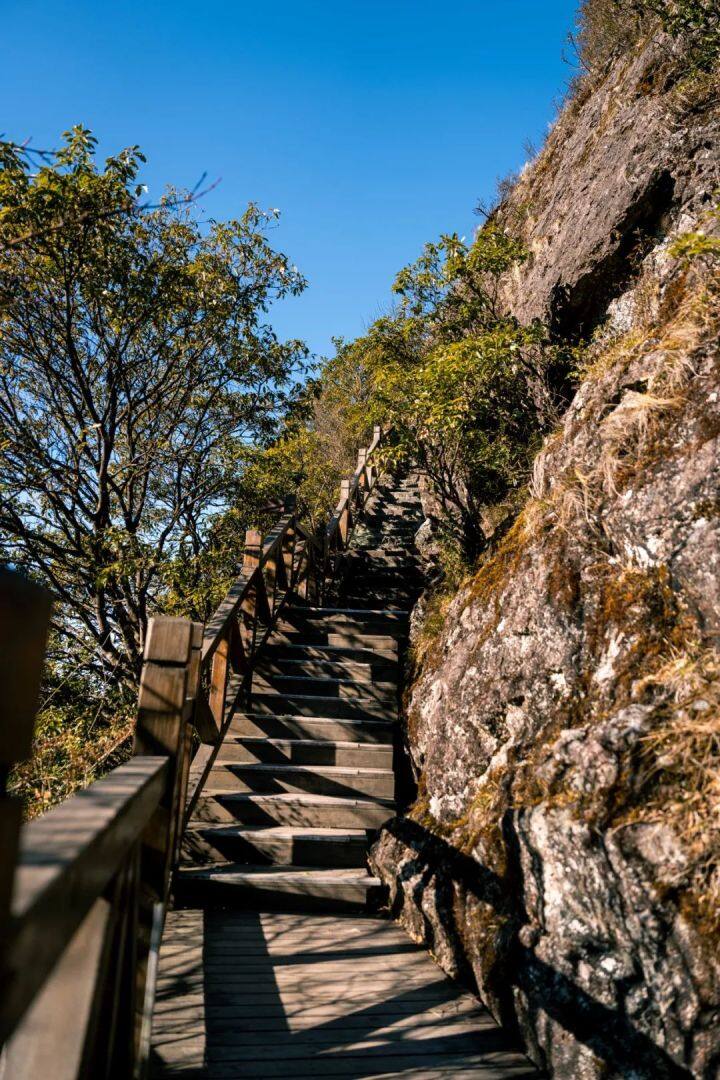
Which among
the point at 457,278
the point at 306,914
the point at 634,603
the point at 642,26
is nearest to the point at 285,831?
the point at 306,914

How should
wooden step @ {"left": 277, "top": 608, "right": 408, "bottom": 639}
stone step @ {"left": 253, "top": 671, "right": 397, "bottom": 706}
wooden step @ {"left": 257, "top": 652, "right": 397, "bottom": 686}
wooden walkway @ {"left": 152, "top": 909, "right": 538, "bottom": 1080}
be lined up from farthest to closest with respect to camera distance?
wooden step @ {"left": 277, "top": 608, "right": 408, "bottom": 639} → wooden step @ {"left": 257, "top": 652, "right": 397, "bottom": 686} → stone step @ {"left": 253, "top": 671, "right": 397, "bottom": 706} → wooden walkway @ {"left": 152, "top": 909, "right": 538, "bottom": 1080}

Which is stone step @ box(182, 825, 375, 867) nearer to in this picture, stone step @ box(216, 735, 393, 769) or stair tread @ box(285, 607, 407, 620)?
stone step @ box(216, 735, 393, 769)

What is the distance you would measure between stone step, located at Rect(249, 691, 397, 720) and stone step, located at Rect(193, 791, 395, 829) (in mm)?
1257

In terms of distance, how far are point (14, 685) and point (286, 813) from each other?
15.3 ft

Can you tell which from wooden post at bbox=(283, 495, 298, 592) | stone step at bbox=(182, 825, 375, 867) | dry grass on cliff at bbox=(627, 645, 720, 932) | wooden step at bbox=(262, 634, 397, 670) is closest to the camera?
dry grass on cliff at bbox=(627, 645, 720, 932)

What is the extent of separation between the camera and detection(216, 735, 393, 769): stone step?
5633 mm

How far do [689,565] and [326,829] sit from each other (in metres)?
3.08

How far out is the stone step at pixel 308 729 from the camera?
5.92 m

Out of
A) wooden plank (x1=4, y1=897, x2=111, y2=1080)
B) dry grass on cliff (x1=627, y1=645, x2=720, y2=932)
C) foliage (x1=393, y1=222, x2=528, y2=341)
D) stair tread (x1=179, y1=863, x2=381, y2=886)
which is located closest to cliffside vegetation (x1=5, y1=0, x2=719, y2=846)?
foliage (x1=393, y1=222, x2=528, y2=341)

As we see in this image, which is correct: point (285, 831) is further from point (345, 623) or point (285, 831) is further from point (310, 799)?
point (345, 623)

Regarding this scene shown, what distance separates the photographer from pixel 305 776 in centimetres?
536

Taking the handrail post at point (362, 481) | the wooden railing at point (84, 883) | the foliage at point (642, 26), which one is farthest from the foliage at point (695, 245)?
the handrail post at point (362, 481)

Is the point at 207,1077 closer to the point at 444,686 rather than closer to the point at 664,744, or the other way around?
the point at 664,744

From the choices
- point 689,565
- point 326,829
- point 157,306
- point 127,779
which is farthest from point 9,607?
point 157,306
